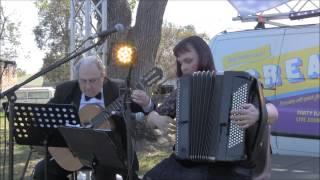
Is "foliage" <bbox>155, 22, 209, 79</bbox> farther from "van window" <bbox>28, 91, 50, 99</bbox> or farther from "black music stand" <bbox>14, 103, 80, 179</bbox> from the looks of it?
"black music stand" <bbox>14, 103, 80, 179</bbox>

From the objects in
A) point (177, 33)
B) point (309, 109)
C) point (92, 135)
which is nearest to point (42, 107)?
point (92, 135)

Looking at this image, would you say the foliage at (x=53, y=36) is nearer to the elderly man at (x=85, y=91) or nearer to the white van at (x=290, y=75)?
the white van at (x=290, y=75)

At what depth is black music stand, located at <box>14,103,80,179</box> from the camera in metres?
3.96

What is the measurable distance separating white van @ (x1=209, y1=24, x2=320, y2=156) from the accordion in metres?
3.53

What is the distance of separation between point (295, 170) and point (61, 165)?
389 centimetres

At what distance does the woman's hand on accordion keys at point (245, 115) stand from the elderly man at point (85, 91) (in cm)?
169

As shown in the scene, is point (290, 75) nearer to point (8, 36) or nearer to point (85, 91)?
point (85, 91)

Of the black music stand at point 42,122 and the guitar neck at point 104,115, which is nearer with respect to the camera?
the black music stand at point 42,122

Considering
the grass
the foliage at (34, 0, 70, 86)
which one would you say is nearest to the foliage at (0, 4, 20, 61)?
the foliage at (34, 0, 70, 86)

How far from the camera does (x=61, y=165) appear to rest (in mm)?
4812

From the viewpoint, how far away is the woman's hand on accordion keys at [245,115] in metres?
3.41

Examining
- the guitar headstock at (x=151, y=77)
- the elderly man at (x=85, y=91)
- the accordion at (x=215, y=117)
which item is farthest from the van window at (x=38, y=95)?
the accordion at (x=215, y=117)

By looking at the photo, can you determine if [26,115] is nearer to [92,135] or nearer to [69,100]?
[92,135]

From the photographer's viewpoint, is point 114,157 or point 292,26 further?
point 292,26
